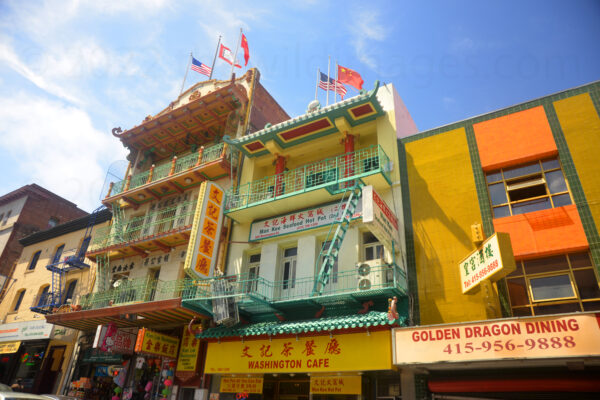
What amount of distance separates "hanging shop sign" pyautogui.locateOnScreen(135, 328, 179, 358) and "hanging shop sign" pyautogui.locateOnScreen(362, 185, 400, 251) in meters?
9.85

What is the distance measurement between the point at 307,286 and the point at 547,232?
8.32m

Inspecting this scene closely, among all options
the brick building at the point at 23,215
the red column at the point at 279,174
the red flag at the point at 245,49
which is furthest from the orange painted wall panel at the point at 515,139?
the brick building at the point at 23,215

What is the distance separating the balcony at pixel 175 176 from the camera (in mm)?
20375

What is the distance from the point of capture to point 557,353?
28.4 feet

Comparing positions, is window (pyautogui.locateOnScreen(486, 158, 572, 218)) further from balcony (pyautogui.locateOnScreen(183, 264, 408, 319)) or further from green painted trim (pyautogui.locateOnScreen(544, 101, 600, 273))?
balcony (pyautogui.locateOnScreen(183, 264, 408, 319))

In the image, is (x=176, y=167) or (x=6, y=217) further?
(x=6, y=217)

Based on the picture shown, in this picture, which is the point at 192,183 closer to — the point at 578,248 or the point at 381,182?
the point at 381,182

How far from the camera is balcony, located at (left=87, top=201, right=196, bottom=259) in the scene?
64.4 feet

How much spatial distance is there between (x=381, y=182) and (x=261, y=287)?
21.2ft

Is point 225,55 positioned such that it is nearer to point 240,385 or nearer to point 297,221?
point 297,221

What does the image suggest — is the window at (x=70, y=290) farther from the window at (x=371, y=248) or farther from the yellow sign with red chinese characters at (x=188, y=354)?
the window at (x=371, y=248)

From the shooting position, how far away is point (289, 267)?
16.6 m

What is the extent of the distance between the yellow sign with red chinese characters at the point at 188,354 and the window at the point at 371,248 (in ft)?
26.1

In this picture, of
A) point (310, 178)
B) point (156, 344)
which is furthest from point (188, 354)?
point (310, 178)
